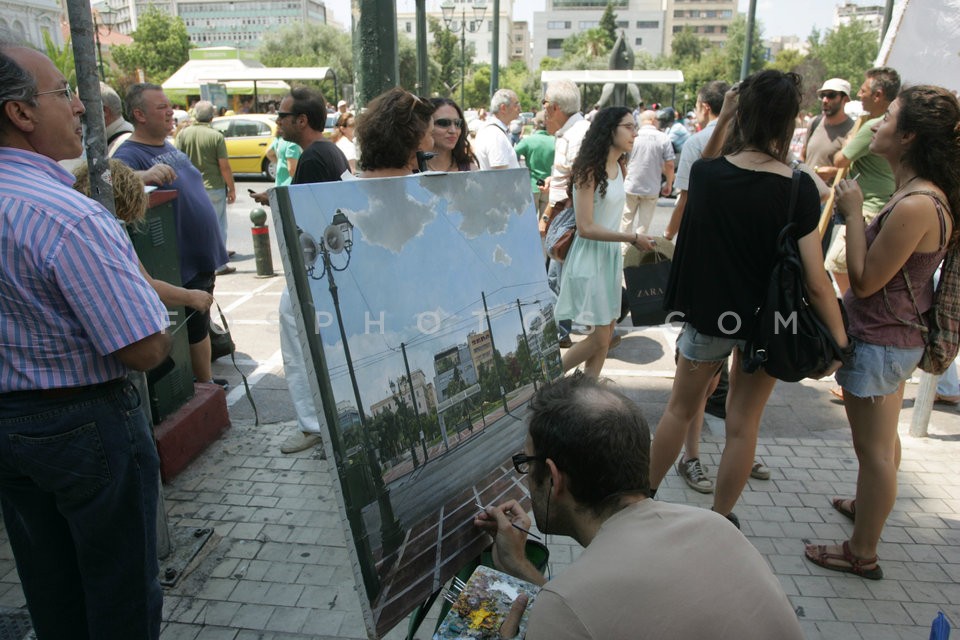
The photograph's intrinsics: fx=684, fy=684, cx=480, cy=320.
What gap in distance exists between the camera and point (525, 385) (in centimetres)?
250

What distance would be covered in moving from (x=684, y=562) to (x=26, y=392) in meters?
1.70

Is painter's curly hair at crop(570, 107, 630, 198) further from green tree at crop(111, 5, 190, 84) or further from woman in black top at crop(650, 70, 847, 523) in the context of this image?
green tree at crop(111, 5, 190, 84)

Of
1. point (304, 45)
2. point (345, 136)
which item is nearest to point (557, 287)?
point (345, 136)

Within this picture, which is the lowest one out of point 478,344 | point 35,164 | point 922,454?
point 922,454

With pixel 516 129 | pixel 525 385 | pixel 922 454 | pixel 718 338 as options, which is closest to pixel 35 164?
pixel 525 385

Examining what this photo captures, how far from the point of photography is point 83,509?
1.92 m

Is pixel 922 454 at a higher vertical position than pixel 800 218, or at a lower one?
lower

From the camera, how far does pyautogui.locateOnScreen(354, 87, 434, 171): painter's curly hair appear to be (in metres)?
2.68

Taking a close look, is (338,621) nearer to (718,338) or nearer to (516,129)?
(718,338)

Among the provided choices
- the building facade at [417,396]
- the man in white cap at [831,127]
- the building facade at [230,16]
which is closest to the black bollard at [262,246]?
the man in white cap at [831,127]

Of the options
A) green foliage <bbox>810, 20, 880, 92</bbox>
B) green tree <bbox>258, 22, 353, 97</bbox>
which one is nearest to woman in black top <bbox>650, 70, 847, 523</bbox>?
green tree <bbox>258, 22, 353, 97</bbox>

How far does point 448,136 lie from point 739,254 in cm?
214

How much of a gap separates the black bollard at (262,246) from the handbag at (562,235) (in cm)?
422

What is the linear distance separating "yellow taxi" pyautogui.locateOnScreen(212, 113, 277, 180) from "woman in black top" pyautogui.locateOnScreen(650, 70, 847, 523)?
16.9 metres
